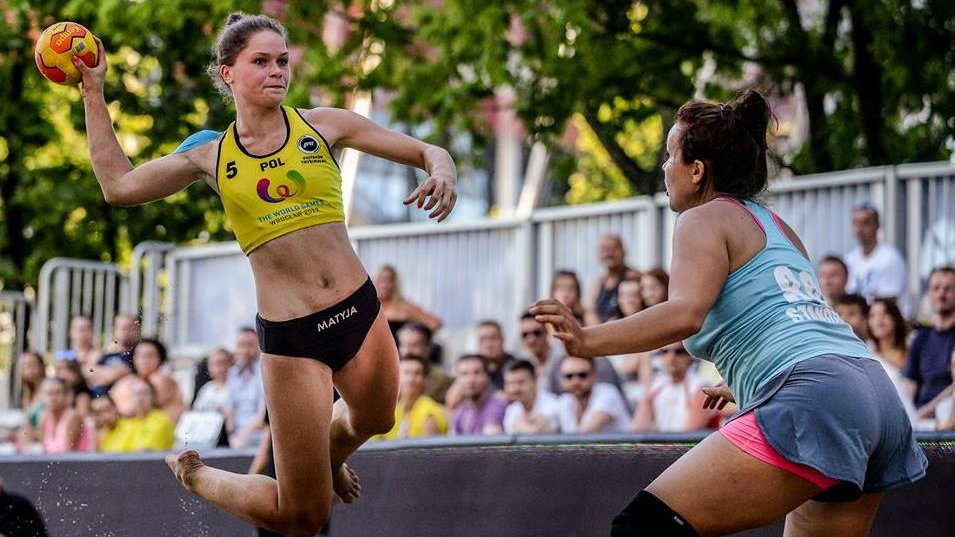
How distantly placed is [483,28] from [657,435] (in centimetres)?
706

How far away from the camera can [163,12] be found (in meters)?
14.2

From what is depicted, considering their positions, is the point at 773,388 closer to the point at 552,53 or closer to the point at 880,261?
the point at 880,261

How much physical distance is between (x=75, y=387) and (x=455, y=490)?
603 centimetres

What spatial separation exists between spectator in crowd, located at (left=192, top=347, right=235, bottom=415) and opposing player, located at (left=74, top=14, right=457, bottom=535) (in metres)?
5.86

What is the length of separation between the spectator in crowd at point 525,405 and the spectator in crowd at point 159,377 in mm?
3067

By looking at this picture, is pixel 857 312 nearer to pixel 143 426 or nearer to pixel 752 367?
pixel 752 367

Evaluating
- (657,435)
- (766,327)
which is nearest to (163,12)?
(657,435)

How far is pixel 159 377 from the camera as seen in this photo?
465 inches

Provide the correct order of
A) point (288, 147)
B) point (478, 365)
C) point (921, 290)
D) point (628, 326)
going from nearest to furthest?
point (628, 326) < point (288, 147) < point (478, 365) < point (921, 290)

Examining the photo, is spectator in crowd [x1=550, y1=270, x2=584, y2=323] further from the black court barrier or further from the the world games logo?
the the world games logo

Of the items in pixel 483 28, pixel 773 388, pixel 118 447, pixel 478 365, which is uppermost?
pixel 483 28

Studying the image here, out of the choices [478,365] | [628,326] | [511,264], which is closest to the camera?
[628,326]

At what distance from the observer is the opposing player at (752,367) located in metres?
4.42

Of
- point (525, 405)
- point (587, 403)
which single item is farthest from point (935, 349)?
point (525, 405)
